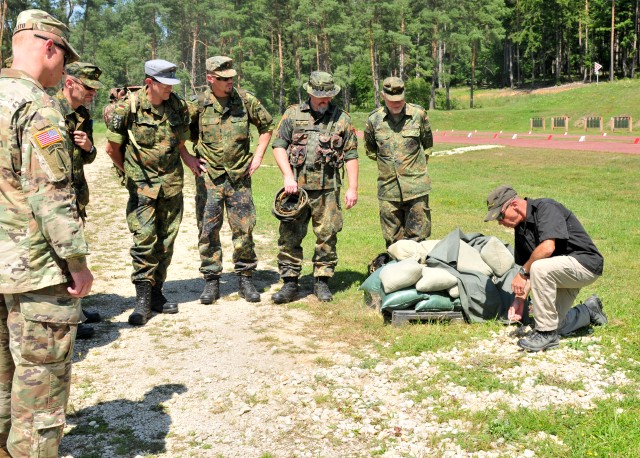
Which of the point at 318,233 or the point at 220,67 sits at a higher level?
the point at 220,67

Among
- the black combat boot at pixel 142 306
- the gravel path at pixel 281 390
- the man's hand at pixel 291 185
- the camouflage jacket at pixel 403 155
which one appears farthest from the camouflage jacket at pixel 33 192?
the camouflage jacket at pixel 403 155

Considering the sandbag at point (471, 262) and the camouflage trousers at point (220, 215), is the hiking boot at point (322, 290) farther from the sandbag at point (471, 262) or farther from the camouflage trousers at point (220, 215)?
the sandbag at point (471, 262)

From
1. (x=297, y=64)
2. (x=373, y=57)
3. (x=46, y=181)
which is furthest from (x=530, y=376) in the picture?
(x=297, y=64)

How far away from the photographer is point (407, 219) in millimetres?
7195

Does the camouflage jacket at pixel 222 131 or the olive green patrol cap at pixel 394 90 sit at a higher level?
the olive green patrol cap at pixel 394 90

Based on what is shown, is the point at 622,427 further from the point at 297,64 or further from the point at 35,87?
the point at 297,64

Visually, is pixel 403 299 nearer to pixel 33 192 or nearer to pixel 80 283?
pixel 80 283

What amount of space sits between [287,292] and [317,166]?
1.42 m

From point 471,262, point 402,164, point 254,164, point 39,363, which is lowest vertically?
point 471,262

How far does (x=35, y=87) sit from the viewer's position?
3.10 meters

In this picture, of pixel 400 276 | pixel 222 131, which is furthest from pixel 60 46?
pixel 400 276

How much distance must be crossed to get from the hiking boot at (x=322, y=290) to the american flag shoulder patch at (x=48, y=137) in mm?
4176

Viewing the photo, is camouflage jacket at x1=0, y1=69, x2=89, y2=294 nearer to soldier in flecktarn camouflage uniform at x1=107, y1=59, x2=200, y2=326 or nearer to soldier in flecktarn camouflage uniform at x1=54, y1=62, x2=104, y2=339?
soldier in flecktarn camouflage uniform at x1=54, y1=62, x2=104, y2=339

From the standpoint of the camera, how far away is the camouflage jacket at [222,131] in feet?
21.7
